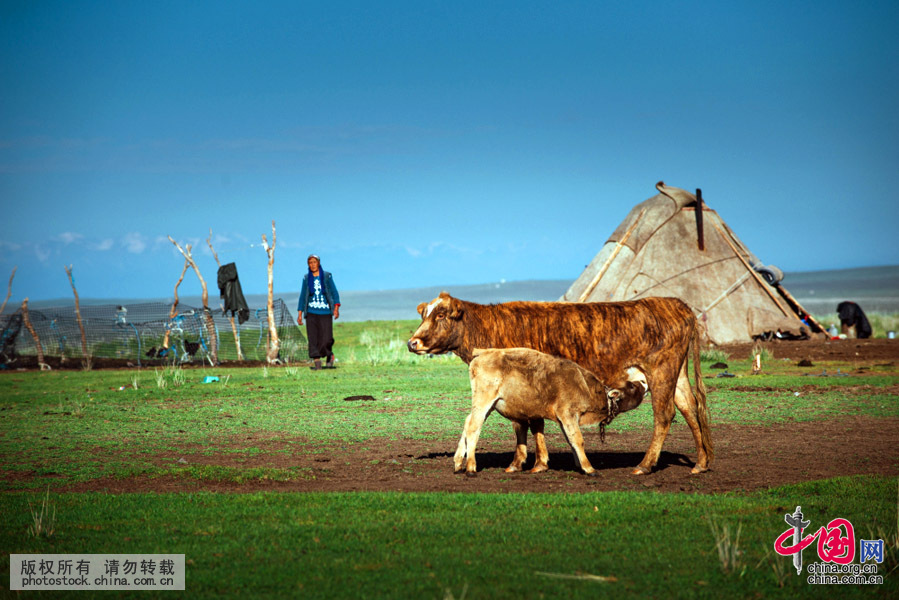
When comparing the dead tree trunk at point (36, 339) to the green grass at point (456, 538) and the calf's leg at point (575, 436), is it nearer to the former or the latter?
the green grass at point (456, 538)

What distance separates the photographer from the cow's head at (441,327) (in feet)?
32.4

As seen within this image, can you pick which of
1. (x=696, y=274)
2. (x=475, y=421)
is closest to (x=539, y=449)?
(x=475, y=421)

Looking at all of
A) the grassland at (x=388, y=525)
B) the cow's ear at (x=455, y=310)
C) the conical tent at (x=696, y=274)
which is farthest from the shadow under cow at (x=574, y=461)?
the conical tent at (x=696, y=274)

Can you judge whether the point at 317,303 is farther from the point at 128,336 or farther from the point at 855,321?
the point at 855,321

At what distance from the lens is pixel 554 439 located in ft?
40.0

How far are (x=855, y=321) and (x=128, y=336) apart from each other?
92.0 feet

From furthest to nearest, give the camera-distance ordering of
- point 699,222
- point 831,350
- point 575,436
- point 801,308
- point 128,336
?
point 801,308 < point 699,222 < point 128,336 < point 831,350 < point 575,436

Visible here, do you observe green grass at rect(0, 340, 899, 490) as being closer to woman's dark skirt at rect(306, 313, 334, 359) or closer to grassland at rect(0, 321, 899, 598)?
grassland at rect(0, 321, 899, 598)

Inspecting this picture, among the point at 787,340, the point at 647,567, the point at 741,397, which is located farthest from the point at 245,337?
the point at 647,567

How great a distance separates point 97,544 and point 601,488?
15.0ft

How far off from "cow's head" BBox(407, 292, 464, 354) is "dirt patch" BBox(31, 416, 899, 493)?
1.35 metres

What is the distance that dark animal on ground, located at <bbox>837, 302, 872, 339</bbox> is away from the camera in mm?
33875

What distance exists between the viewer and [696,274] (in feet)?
104

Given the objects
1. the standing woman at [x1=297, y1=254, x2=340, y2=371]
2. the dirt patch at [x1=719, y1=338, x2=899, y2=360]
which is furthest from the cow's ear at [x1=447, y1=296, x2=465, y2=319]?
the dirt patch at [x1=719, y1=338, x2=899, y2=360]
